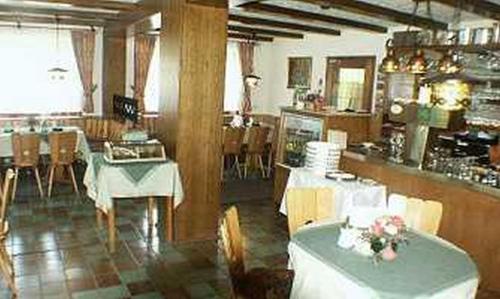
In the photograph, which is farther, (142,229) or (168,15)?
(142,229)

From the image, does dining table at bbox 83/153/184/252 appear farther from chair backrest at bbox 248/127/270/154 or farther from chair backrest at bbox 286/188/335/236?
chair backrest at bbox 248/127/270/154

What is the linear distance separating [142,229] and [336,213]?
2.38m

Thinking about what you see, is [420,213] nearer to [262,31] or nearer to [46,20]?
[262,31]

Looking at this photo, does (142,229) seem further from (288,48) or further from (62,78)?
(288,48)

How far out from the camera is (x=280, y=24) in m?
8.32

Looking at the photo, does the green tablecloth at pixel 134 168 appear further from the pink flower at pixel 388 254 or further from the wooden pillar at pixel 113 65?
the wooden pillar at pixel 113 65

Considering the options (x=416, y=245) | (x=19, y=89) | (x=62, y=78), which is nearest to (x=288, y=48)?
(x=62, y=78)

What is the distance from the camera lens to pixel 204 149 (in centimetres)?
521

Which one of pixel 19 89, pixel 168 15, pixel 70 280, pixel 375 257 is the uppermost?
pixel 168 15

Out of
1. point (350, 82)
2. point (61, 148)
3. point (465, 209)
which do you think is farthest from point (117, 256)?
point (350, 82)

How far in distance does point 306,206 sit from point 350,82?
225 inches

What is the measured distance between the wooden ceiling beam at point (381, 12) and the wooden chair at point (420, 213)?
2.68 meters

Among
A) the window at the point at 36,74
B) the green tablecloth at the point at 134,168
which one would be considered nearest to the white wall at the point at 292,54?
the window at the point at 36,74

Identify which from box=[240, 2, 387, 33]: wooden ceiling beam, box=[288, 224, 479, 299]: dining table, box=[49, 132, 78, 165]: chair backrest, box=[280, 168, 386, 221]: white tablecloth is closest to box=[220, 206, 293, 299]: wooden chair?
box=[288, 224, 479, 299]: dining table
